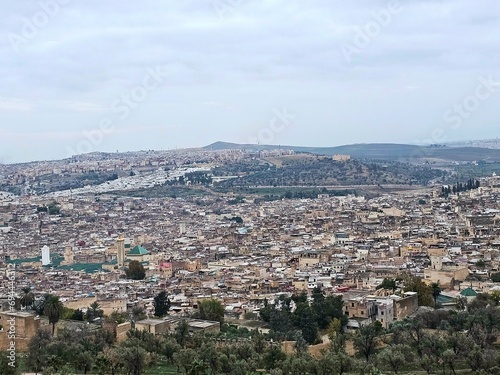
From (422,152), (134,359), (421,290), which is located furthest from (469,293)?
(422,152)

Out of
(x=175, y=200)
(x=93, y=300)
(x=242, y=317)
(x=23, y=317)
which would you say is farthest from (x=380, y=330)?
(x=175, y=200)

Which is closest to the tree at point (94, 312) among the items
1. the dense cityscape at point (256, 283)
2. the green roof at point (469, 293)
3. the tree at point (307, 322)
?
the dense cityscape at point (256, 283)

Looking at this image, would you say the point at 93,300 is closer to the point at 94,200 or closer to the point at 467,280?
the point at 467,280

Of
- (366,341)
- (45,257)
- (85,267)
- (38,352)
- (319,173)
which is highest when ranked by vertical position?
(319,173)

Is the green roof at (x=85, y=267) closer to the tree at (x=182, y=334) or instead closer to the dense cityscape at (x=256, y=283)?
the dense cityscape at (x=256, y=283)

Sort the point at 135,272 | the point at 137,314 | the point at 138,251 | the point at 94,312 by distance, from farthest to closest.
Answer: the point at 138,251 < the point at 135,272 < the point at 94,312 < the point at 137,314

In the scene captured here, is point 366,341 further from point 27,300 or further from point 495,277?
point 27,300

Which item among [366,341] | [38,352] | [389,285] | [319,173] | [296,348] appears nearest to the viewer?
[38,352]
